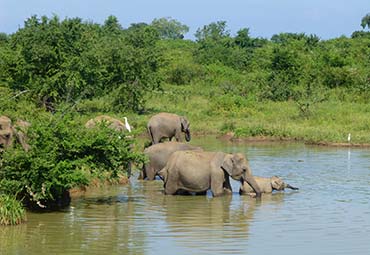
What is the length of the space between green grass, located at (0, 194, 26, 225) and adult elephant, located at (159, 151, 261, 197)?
13.9 ft

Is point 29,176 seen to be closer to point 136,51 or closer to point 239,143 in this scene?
point 239,143

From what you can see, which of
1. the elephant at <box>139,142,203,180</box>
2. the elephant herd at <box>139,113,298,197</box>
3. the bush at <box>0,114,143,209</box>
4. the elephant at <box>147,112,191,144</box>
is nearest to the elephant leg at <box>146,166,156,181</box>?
the elephant at <box>139,142,203,180</box>

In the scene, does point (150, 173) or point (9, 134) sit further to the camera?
point (150, 173)

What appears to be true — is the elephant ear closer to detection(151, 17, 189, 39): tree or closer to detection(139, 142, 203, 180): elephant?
detection(139, 142, 203, 180): elephant

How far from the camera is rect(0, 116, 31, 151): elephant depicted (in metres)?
15.2

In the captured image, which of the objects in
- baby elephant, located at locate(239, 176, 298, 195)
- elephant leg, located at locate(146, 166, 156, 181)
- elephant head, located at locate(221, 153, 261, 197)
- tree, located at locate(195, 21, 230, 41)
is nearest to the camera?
elephant head, located at locate(221, 153, 261, 197)

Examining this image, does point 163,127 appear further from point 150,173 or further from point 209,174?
point 209,174

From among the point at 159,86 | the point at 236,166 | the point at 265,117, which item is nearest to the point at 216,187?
the point at 236,166

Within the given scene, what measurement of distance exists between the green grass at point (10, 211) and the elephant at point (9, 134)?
1204 mm

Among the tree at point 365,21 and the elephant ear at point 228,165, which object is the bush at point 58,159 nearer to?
the elephant ear at point 228,165

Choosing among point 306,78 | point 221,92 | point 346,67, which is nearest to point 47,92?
point 221,92

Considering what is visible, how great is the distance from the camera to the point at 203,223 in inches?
601

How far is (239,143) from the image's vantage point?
31.3 m

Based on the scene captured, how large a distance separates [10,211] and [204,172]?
4736mm
